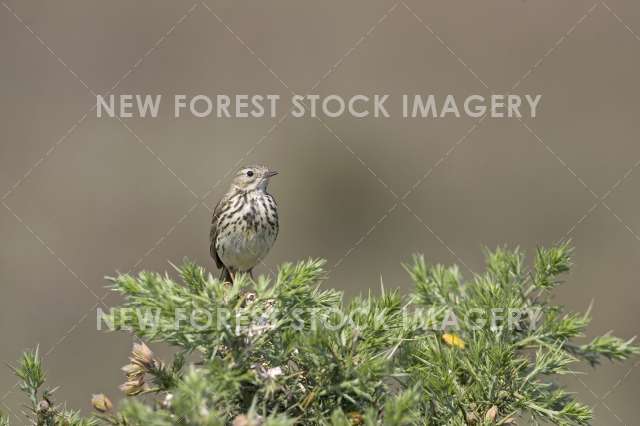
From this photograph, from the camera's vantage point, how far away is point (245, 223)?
577 cm

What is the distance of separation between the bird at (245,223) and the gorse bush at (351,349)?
3366mm

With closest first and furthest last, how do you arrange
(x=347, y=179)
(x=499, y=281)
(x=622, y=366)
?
1. (x=499, y=281)
2. (x=622, y=366)
3. (x=347, y=179)

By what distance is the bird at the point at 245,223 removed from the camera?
5.75 m

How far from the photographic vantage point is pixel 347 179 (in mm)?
8719

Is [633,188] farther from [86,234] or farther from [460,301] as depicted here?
[460,301]

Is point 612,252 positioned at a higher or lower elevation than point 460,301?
higher

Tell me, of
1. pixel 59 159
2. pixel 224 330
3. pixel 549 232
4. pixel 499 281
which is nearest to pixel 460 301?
pixel 499 281

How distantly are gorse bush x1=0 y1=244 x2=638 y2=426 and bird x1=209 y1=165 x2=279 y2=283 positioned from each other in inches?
133

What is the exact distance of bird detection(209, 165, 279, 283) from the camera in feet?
18.9

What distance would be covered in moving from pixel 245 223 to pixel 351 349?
3.73m

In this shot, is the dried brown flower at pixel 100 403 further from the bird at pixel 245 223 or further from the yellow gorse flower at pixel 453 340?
the bird at pixel 245 223

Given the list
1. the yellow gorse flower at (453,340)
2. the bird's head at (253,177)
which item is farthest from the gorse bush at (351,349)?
the bird's head at (253,177)

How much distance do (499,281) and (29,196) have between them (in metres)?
6.83

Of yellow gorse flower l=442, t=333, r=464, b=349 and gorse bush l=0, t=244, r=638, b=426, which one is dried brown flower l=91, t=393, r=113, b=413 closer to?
gorse bush l=0, t=244, r=638, b=426
